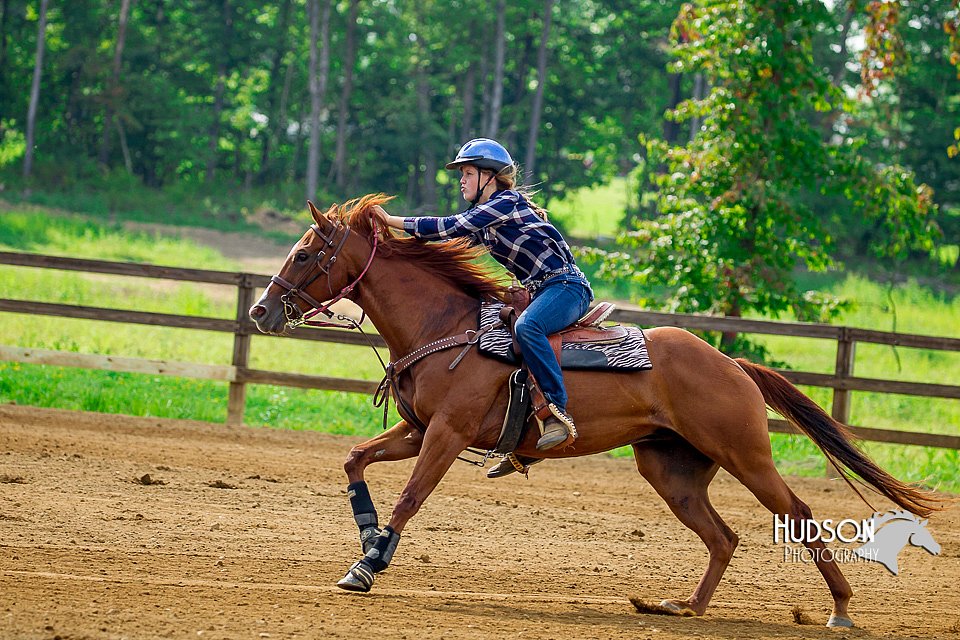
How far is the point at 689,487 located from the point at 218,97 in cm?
4055

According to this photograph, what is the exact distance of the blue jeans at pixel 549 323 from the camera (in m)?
5.97

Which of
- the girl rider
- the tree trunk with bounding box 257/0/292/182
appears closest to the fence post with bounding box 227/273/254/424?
→ the girl rider

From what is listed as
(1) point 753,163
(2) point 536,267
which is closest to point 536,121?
(1) point 753,163

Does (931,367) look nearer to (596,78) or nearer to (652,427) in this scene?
(652,427)

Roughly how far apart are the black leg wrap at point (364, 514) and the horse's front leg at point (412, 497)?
6 centimetres

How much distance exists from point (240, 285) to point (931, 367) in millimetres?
18018

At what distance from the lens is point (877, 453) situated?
13062mm

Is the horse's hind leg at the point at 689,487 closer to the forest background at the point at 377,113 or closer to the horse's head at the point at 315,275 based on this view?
the horse's head at the point at 315,275

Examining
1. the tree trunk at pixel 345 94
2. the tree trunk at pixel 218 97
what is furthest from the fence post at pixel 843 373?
the tree trunk at pixel 218 97

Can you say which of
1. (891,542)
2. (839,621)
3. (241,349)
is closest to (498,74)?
(241,349)

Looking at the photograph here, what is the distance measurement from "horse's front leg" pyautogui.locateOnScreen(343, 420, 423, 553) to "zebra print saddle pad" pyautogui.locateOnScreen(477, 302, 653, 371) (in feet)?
2.29

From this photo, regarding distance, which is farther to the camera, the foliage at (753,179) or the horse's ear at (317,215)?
the foliage at (753,179)

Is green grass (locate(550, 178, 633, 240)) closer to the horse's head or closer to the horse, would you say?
the horse

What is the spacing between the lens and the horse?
601 cm
